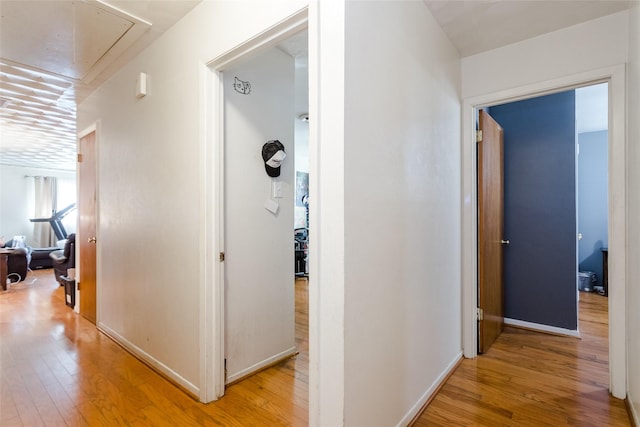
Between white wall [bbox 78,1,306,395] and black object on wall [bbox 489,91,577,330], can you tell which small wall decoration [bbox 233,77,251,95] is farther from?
black object on wall [bbox 489,91,577,330]

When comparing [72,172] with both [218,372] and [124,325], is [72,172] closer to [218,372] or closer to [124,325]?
[124,325]

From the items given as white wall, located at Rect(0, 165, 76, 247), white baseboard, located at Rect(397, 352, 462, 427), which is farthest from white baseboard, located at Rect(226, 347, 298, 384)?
white wall, located at Rect(0, 165, 76, 247)

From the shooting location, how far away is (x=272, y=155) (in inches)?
91.2

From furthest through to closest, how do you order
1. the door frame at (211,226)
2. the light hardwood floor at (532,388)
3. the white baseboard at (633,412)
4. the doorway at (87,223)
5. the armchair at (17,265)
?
the armchair at (17,265) < the doorway at (87,223) < the door frame at (211,226) < the light hardwood floor at (532,388) < the white baseboard at (633,412)

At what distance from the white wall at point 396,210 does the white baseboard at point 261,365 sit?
1115 mm

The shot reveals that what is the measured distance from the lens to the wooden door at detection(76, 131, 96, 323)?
10.8 ft

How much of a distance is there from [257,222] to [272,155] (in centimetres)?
52

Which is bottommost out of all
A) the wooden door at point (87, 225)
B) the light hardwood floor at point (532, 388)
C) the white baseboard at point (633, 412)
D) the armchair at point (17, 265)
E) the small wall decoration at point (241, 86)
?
the light hardwood floor at point (532, 388)

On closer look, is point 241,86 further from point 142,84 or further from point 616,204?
point 616,204

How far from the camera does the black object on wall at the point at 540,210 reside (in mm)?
3037

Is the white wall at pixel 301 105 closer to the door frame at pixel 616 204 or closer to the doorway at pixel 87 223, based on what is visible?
the door frame at pixel 616 204

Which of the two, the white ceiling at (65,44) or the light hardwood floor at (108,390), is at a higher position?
the white ceiling at (65,44)

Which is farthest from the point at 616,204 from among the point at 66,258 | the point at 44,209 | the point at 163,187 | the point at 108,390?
the point at 44,209

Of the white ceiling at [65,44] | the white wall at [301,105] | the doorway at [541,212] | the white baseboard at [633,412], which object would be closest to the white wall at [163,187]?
the white ceiling at [65,44]
